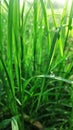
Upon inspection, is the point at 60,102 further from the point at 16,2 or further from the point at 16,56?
the point at 16,2

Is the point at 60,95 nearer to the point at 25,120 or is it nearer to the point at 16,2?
the point at 25,120

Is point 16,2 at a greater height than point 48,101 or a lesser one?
greater

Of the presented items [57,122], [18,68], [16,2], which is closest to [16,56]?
[18,68]

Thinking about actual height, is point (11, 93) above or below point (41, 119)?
above

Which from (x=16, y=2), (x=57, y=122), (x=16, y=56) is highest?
(x=16, y=2)

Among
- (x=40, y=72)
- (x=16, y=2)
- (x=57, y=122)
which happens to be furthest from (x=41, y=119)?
(x=16, y=2)

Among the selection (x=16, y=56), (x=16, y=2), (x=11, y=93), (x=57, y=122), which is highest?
(x=16, y=2)

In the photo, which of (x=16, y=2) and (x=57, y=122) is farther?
(x=57, y=122)

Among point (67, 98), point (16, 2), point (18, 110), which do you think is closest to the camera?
point (16, 2)

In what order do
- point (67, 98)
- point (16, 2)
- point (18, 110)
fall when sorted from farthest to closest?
1. point (67, 98)
2. point (18, 110)
3. point (16, 2)
